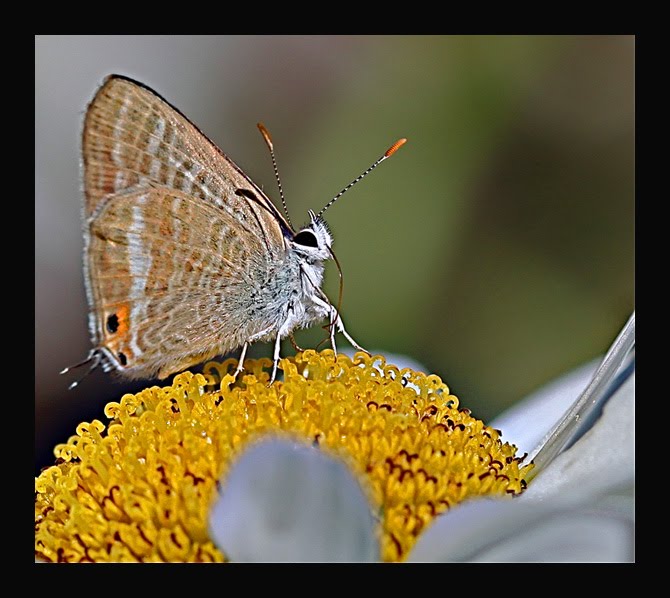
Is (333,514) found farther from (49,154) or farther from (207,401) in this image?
(49,154)

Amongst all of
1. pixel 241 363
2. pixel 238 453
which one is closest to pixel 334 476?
pixel 238 453

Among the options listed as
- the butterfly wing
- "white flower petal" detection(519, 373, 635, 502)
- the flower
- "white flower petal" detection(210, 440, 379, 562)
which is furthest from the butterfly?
"white flower petal" detection(210, 440, 379, 562)

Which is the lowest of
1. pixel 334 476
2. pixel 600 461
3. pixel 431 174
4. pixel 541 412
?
pixel 541 412

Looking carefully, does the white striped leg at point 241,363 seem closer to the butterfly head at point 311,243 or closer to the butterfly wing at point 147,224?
the butterfly wing at point 147,224

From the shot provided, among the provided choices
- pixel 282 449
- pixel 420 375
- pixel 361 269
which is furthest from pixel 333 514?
pixel 361 269

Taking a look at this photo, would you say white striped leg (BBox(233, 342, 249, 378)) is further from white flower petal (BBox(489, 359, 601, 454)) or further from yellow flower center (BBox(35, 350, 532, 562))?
white flower petal (BBox(489, 359, 601, 454))

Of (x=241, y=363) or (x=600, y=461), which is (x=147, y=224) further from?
(x=600, y=461)
